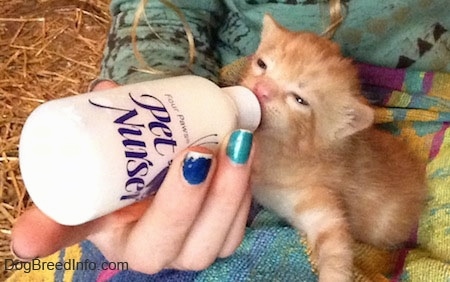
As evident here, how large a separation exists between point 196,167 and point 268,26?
18.0 inches

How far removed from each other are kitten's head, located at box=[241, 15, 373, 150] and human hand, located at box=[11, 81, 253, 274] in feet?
0.71

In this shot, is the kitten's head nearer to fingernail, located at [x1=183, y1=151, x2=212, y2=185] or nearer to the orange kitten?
the orange kitten

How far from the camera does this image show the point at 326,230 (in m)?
1.10

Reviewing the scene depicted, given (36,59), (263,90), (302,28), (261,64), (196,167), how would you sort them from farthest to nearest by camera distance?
(36,59) → (302,28) → (261,64) → (263,90) → (196,167)

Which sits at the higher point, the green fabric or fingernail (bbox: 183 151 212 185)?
→ fingernail (bbox: 183 151 212 185)

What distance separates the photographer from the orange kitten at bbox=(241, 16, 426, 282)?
1091 mm

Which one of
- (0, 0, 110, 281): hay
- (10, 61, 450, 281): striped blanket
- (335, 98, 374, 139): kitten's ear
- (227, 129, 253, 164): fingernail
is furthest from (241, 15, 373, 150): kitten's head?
(0, 0, 110, 281): hay

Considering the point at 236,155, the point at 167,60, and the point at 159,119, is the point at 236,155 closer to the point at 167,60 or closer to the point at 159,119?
the point at 159,119

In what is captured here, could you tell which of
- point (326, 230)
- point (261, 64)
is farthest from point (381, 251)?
point (261, 64)

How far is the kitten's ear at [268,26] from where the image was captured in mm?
1177

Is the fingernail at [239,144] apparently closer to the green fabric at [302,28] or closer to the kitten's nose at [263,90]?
the kitten's nose at [263,90]

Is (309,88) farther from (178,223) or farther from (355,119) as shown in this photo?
(178,223)

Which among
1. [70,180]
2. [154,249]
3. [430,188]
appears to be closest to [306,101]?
[430,188]

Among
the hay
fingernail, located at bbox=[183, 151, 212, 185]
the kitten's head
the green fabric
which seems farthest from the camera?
the hay
